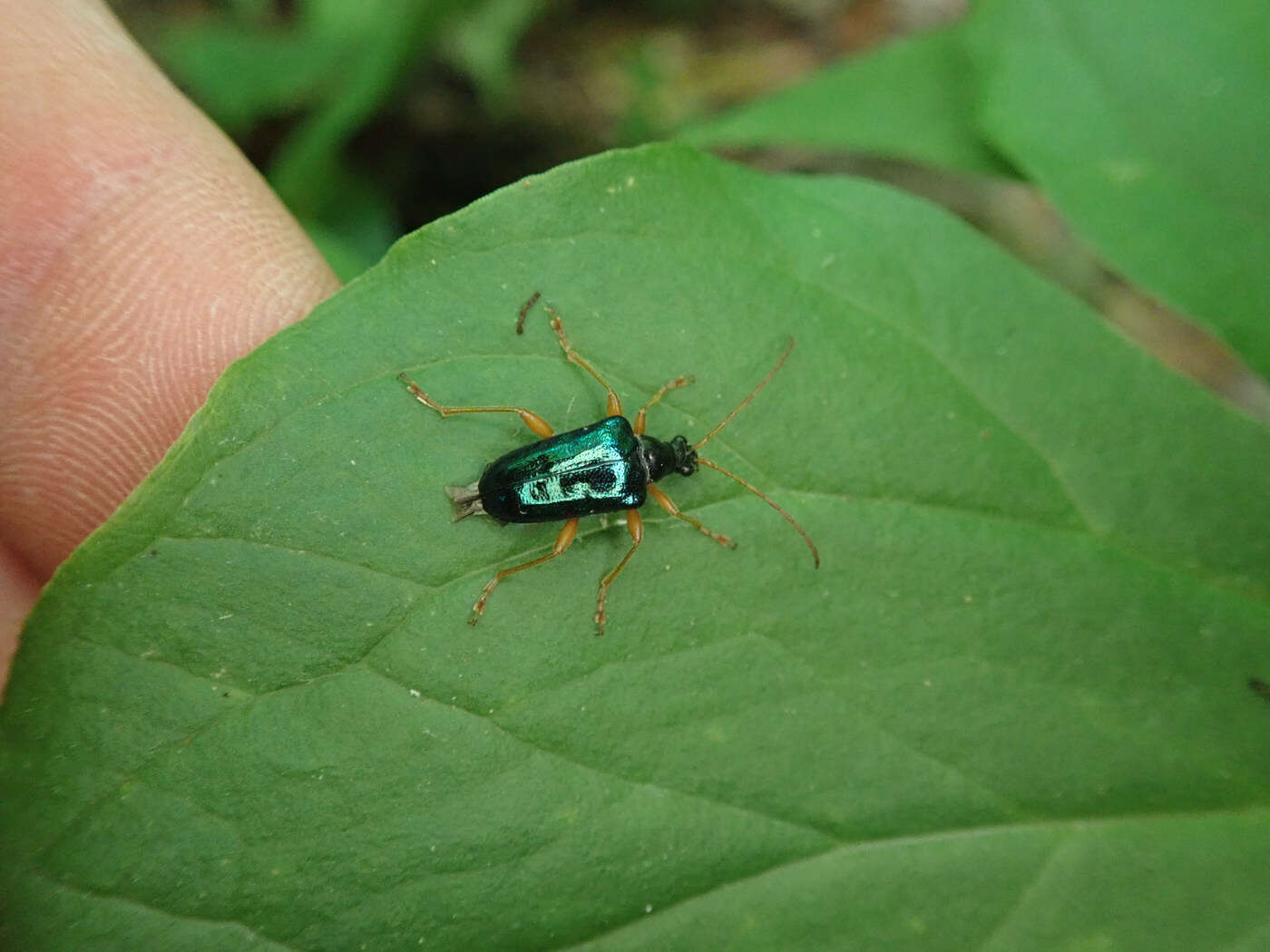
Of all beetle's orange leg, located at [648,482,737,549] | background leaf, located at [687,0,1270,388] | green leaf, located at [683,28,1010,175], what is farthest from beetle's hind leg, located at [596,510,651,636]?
background leaf, located at [687,0,1270,388]

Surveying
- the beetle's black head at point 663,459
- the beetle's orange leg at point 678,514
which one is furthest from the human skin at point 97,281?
the beetle's orange leg at point 678,514

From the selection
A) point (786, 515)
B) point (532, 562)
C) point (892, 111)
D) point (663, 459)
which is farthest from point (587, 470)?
point (892, 111)

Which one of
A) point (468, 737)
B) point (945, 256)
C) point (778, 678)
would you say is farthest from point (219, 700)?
point (945, 256)

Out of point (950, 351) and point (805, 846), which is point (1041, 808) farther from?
point (950, 351)

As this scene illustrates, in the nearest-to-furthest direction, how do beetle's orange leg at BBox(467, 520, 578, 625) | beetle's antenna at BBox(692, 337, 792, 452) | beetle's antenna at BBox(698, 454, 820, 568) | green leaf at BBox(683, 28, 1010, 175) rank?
beetle's orange leg at BBox(467, 520, 578, 625)
beetle's antenna at BBox(698, 454, 820, 568)
beetle's antenna at BBox(692, 337, 792, 452)
green leaf at BBox(683, 28, 1010, 175)

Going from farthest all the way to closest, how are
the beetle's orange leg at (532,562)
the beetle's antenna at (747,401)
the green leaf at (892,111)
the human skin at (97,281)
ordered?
1. the green leaf at (892,111)
2. the human skin at (97,281)
3. the beetle's antenna at (747,401)
4. the beetle's orange leg at (532,562)

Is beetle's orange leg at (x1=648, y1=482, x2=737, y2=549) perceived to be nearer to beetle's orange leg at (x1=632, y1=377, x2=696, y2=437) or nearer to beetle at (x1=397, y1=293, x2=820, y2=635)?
beetle at (x1=397, y1=293, x2=820, y2=635)

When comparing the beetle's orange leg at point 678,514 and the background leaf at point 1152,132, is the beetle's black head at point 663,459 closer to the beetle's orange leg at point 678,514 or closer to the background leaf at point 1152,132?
the beetle's orange leg at point 678,514
